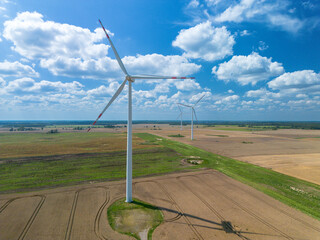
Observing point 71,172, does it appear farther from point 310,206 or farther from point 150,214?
Answer: point 310,206

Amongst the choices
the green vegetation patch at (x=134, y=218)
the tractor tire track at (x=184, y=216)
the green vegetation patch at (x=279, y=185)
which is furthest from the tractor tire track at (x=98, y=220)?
the green vegetation patch at (x=279, y=185)

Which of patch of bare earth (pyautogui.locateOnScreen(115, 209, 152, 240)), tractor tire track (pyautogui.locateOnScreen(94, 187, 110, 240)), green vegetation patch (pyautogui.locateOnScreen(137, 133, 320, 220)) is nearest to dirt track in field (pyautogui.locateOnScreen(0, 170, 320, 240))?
tractor tire track (pyautogui.locateOnScreen(94, 187, 110, 240))

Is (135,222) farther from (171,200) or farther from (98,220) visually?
(171,200)

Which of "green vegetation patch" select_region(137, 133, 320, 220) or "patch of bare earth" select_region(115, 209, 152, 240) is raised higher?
"green vegetation patch" select_region(137, 133, 320, 220)

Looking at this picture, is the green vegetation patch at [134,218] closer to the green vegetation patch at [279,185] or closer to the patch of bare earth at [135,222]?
the patch of bare earth at [135,222]

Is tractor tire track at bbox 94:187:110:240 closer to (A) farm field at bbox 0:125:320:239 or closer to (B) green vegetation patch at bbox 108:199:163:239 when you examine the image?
(A) farm field at bbox 0:125:320:239

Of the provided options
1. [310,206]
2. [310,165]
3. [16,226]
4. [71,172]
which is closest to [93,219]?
[16,226]

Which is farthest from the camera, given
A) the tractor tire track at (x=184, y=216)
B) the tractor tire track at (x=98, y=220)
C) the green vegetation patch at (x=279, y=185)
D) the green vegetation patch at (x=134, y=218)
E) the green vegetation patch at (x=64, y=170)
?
the green vegetation patch at (x=64, y=170)
